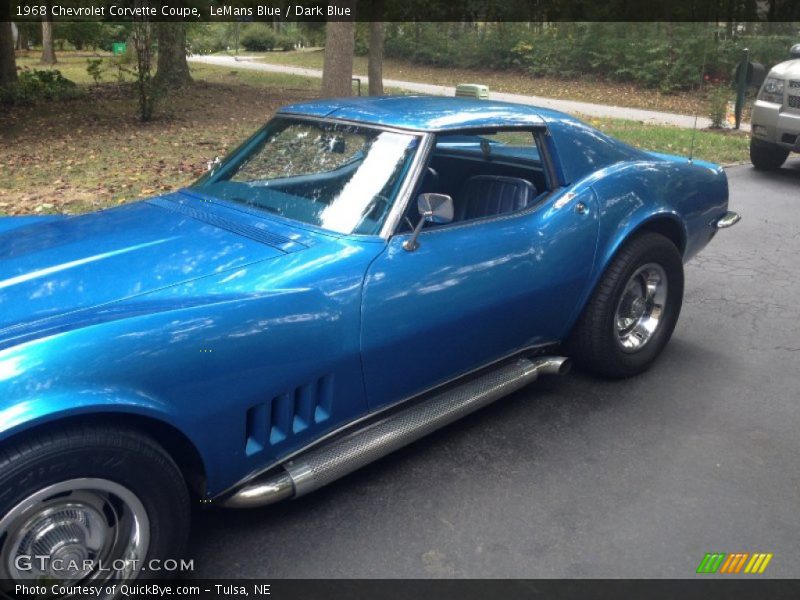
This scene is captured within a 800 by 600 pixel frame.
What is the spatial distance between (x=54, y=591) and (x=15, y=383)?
24.8 inches

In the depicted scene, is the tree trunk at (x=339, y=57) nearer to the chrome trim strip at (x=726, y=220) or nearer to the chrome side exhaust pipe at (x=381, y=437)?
the chrome trim strip at (x=726, y=220)

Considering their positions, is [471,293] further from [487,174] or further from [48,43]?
[48,43]

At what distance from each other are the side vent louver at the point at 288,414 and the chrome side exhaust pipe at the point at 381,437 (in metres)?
0.12

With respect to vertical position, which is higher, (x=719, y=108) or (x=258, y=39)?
(x=258, y=39)

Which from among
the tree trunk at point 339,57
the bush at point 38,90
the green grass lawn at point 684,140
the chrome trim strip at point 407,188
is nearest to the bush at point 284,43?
the bush at point 38,90

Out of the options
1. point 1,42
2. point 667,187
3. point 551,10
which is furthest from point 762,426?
point 551,10

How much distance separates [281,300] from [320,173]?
35.6 inches

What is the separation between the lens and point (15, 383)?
1905 mm

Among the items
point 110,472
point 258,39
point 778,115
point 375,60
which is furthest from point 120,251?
point 258,39

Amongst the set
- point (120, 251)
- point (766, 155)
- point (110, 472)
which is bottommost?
point (110, 472)

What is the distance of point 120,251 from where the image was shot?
9.03ft

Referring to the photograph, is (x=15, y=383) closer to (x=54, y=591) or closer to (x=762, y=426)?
(x=54, y=591)

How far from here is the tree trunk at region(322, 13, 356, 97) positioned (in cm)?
1060

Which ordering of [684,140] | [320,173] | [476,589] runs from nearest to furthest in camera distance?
[476,589] < [320,173] < [684,140]
